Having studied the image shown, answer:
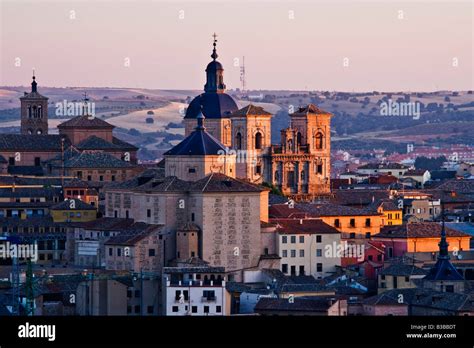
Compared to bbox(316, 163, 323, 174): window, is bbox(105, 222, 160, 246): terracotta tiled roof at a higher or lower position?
lower

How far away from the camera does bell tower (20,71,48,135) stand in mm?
89625

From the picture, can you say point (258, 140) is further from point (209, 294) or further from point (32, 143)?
point (209, 294)

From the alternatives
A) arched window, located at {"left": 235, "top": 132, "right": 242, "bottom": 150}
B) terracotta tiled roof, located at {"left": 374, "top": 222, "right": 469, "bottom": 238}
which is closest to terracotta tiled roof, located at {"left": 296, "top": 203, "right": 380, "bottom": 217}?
terracotta tiled roof, located at {"left": 374, "top": 222, "right": 469, "bottom": 238}

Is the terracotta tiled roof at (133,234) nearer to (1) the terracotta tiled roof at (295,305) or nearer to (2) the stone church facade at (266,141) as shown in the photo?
(1) the terracotta tiled roof at (295,305)

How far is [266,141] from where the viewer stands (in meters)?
82.8

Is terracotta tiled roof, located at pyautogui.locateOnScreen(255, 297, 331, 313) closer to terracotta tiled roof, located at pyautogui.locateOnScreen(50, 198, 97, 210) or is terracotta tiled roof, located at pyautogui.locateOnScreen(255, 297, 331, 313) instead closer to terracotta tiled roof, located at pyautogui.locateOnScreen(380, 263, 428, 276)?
terracotta tiled roof, located at pyautogui.locateOnScreen(380, 263, 428, 276)

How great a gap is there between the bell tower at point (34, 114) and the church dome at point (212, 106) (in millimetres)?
10834

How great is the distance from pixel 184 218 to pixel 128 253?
302cm

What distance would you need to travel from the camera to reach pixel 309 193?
268ft

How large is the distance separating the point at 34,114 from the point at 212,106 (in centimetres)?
1384

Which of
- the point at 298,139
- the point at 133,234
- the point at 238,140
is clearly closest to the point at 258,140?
the point at 238,140

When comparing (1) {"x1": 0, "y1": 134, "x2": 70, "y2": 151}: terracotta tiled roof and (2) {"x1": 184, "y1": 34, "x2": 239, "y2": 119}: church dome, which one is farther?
(1) {"x1": 0, "y1": 134, "x2": 70, "y2": 151}: terracotta tiled roof

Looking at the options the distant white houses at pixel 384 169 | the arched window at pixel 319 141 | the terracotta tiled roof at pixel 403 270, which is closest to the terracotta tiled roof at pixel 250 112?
the arched window at pixel 319 141
